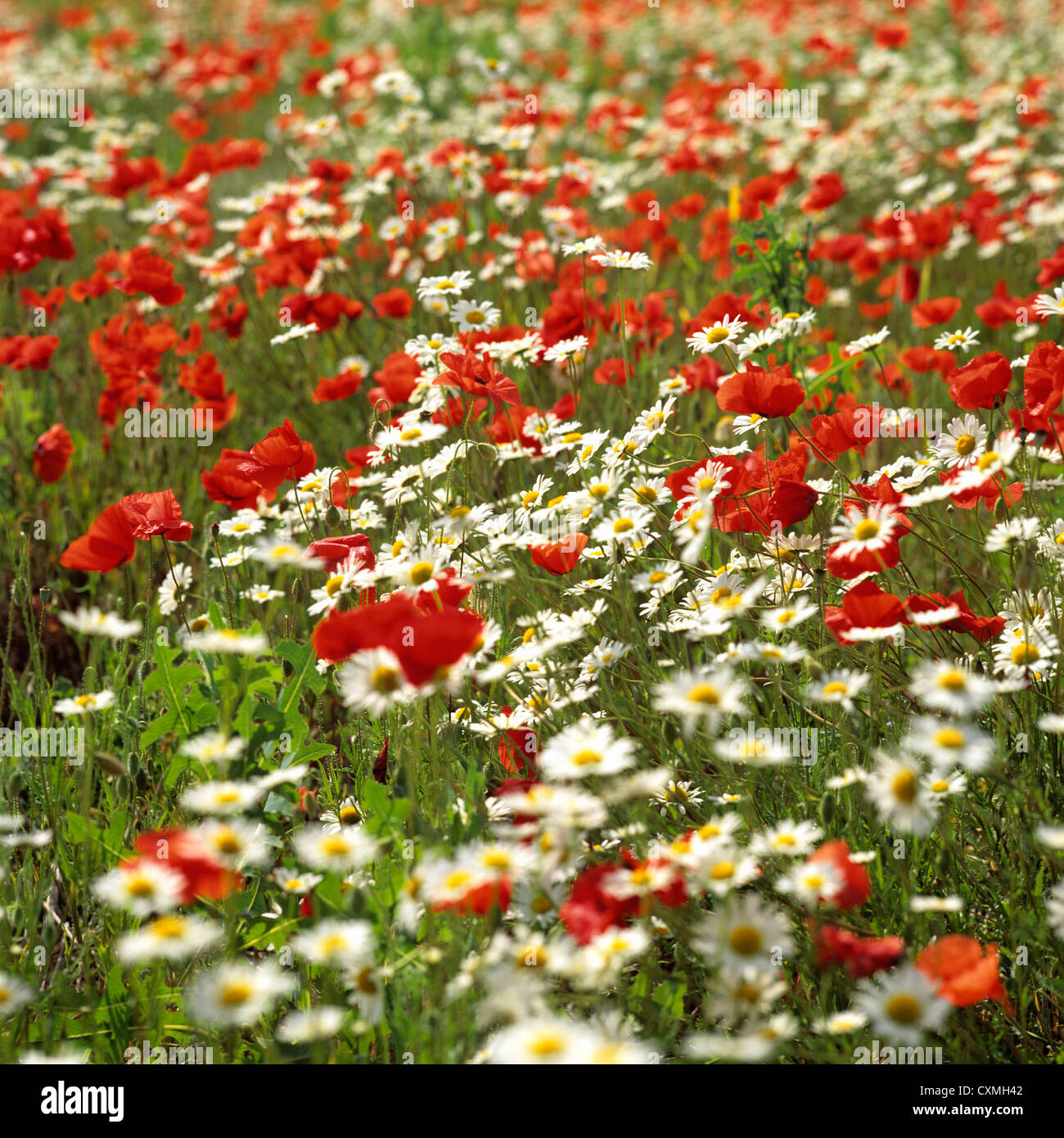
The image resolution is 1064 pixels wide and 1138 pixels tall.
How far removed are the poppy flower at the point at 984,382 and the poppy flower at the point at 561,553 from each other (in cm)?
77

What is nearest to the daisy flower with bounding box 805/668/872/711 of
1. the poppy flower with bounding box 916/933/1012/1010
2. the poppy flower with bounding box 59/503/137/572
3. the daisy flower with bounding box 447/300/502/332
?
the poppy flower with bounding box 916/933/1012/1010

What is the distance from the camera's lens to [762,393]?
2.17 meters

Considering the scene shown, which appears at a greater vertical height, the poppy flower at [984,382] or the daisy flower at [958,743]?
the poppy flower at [984,382]

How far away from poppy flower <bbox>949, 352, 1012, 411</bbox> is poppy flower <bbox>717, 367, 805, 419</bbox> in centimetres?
30

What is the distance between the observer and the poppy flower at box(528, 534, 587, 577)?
2070mm

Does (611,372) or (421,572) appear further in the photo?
(611,372)

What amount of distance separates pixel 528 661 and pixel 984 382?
100 centimetres

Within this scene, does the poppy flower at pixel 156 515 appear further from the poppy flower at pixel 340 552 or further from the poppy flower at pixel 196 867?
the poppy flower at pixel 196 867

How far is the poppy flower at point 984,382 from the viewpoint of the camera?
83.4 inches

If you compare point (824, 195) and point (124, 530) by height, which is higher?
point (824, 195)

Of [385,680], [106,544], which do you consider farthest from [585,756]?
[106,544]

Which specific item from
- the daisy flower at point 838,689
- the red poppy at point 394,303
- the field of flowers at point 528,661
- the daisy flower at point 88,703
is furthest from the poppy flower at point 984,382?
the red poppy at point 394,303

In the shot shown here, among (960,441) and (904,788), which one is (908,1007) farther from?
(960,441)
